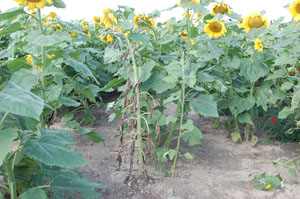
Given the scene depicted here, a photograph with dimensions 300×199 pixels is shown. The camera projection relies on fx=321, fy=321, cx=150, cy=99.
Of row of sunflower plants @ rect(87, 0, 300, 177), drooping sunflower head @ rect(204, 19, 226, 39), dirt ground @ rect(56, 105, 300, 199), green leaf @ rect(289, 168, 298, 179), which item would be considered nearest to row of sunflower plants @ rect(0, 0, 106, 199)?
row of sunflower plants @ rect(87, 0, 300, 177)

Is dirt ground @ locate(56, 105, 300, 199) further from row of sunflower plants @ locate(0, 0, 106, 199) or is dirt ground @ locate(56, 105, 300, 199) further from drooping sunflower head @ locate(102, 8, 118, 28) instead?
drooping sunflower head @ locate(102, 8, 118, 28)

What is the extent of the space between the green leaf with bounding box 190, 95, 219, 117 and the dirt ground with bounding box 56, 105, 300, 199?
587mm

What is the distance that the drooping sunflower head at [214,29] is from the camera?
296 cm

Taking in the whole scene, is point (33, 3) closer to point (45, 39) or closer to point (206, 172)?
point (45, 39)

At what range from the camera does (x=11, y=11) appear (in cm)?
196

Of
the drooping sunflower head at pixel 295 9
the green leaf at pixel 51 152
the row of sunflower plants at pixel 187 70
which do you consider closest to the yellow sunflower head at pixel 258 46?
the row of sunflower plants at pixel 187 70

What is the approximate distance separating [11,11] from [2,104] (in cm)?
92

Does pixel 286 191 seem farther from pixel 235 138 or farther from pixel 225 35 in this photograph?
pixel 225 35

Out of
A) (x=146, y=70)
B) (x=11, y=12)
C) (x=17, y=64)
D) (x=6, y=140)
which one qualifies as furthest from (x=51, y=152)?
(x=146, y=70)

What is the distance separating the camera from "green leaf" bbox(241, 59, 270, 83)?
123 inches

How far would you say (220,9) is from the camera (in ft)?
10.1

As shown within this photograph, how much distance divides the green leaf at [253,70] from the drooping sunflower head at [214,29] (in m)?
0.42

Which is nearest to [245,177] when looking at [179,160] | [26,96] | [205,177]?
[205,177]

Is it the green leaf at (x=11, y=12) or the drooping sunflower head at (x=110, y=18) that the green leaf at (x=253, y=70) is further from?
the green leaf at (x=11, y=12)
